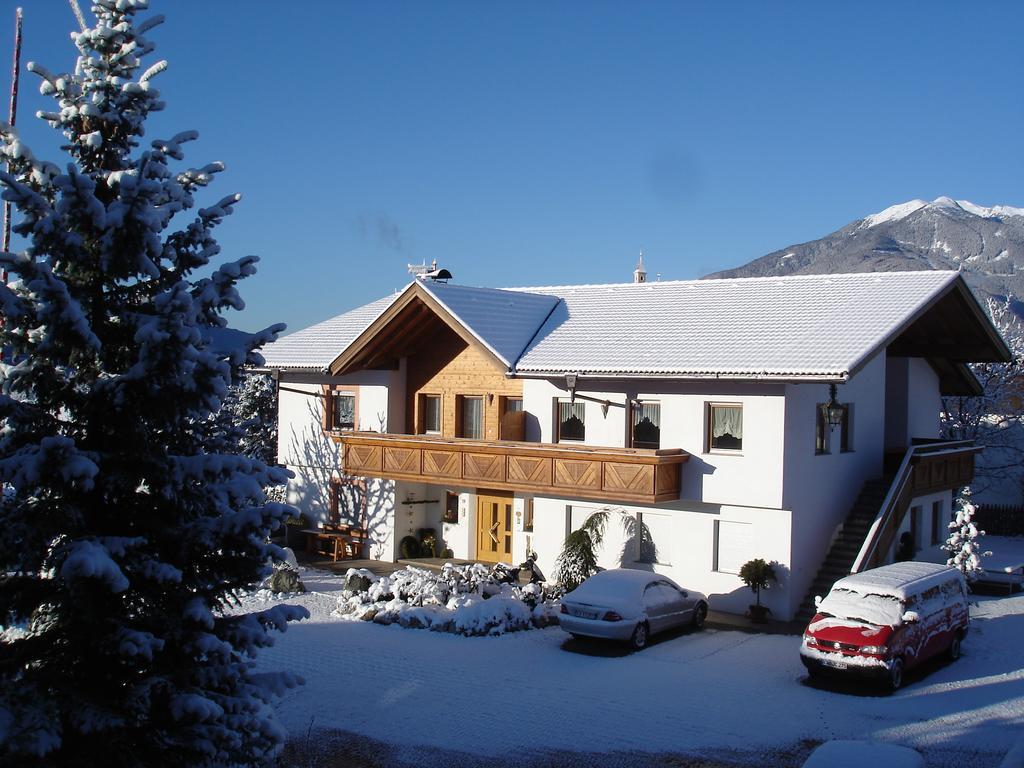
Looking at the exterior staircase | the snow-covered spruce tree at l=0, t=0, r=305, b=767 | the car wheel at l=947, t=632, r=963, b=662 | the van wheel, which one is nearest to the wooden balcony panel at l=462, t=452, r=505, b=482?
the exterior staircase

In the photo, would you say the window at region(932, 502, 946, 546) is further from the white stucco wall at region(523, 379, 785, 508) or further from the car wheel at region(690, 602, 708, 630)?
the car wheel at region(690, 602, 708, 630)

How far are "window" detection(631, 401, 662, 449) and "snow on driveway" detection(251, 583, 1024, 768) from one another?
18.2 ft

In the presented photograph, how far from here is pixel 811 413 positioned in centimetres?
2389

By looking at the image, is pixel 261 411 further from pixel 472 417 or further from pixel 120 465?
pixel 120 465

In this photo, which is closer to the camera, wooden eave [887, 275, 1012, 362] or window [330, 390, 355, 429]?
wooden eave [887, 275, 1012, 362]

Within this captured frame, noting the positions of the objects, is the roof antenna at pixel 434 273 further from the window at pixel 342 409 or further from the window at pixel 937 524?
the window at pixel 937 524

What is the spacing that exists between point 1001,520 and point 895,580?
24.5m

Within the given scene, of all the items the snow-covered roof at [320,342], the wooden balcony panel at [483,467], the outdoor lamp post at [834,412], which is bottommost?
the wooden balcony panel at [483,467]

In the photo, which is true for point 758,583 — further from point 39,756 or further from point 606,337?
point 39,756

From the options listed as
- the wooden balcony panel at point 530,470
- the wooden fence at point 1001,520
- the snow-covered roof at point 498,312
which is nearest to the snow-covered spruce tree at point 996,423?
the wooden fence at point 1001,520

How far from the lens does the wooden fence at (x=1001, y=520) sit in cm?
3941

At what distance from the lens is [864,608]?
17.9 meters

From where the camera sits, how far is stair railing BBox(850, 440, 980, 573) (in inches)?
905

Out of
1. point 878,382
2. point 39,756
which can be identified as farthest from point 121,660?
point 878,382
